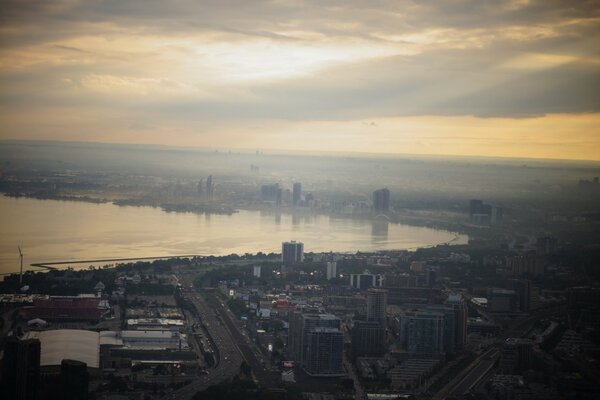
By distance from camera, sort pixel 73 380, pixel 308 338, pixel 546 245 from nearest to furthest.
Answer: pixel 73 380 < pixel 308 338 < pixel 546 245

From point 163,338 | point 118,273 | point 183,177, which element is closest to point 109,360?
point 163,338

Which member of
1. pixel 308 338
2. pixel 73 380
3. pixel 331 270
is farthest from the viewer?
pixel 331 270

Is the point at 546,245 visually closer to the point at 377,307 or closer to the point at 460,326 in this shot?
the point at 377,307

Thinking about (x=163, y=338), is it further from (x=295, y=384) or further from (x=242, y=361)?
(x=295, y=384)

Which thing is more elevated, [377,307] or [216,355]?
[377,307]

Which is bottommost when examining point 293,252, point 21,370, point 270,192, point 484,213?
point 21,370

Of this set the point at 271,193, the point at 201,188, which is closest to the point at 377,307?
the point at 271,193

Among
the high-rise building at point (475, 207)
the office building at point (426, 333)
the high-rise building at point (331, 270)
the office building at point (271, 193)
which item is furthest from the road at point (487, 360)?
the office building at point (271, 193)

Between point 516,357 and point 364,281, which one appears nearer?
point 516,357
